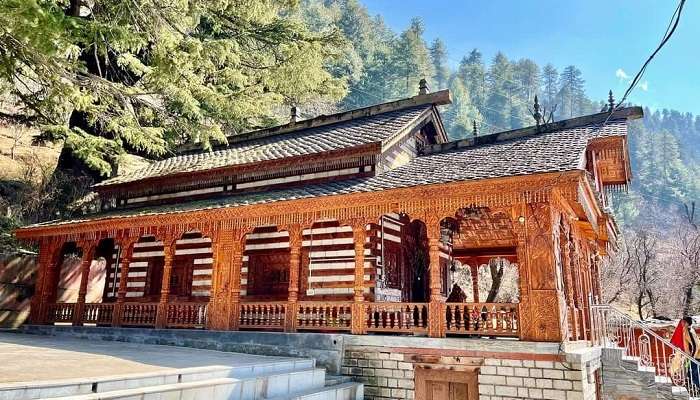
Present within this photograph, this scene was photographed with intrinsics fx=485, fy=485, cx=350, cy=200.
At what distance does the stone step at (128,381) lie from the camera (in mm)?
5352

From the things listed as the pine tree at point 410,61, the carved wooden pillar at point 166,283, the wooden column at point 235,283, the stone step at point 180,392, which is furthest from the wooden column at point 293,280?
the pine tree at point 410,61

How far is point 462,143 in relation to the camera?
14.7 m

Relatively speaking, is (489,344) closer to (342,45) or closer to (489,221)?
(489,221)

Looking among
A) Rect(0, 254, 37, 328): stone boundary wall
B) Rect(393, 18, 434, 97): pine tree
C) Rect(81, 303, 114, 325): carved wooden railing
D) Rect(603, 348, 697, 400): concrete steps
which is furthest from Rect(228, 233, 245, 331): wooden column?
Rect(393, 18, 434, 97): pine tree

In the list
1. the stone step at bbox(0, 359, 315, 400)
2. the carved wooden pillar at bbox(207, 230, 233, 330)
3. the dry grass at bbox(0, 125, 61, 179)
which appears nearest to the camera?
the stone step at bbox(0, 359, 315, 400)

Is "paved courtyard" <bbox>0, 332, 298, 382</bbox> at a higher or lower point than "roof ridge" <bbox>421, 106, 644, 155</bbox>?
lower

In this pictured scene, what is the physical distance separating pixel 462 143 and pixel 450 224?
281cm

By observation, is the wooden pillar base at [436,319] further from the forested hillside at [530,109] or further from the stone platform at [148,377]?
the forested hillside at [530,109]

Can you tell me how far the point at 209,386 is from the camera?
272 inches

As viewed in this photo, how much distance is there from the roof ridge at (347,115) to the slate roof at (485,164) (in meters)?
2.31

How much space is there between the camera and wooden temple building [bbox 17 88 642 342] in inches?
384

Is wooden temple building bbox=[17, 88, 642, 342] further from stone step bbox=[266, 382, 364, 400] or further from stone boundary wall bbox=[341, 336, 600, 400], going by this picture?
stone step bbox=[266, 382, 364, 400]

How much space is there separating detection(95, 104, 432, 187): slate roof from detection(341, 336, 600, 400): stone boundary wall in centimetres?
577

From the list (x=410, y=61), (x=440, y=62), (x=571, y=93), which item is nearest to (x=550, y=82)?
(x=571, y=93)
